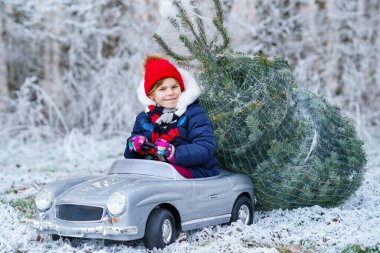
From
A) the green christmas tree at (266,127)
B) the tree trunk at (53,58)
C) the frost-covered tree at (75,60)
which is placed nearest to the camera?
the green christmas tree at (266,127)

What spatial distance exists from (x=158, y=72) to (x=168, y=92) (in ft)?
0.69

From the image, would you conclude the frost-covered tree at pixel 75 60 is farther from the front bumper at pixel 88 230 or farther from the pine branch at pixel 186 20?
the front bumper at pixel 88 230

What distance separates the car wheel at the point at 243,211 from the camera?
238 inches

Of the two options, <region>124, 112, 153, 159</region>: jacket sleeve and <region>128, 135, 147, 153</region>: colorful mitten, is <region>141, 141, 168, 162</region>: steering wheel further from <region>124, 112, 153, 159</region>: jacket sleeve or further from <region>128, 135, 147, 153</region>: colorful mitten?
<region>124, 112, 153, 159</region>: jacket sleeve

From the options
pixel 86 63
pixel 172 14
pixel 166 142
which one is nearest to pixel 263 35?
pixel 86 63

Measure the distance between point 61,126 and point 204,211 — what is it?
40.6 ft

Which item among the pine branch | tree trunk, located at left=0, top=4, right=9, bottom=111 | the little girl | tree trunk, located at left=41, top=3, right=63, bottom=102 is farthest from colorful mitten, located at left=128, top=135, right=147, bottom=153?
tree trunk, located at left=0, top=4, right=9, bottom=111

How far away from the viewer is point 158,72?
19.7 feet

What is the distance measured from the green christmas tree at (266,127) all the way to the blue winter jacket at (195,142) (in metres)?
0.31

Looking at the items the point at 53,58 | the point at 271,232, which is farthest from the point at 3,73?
the point at 271,232

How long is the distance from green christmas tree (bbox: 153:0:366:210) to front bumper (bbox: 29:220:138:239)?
5.84ft

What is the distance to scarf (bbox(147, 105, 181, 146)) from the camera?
589 cm

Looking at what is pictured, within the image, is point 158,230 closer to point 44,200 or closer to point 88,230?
point 88,230

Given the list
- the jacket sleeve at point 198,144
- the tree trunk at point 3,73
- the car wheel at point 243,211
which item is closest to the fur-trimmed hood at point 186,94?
the jacket sleeve at point 198,144
